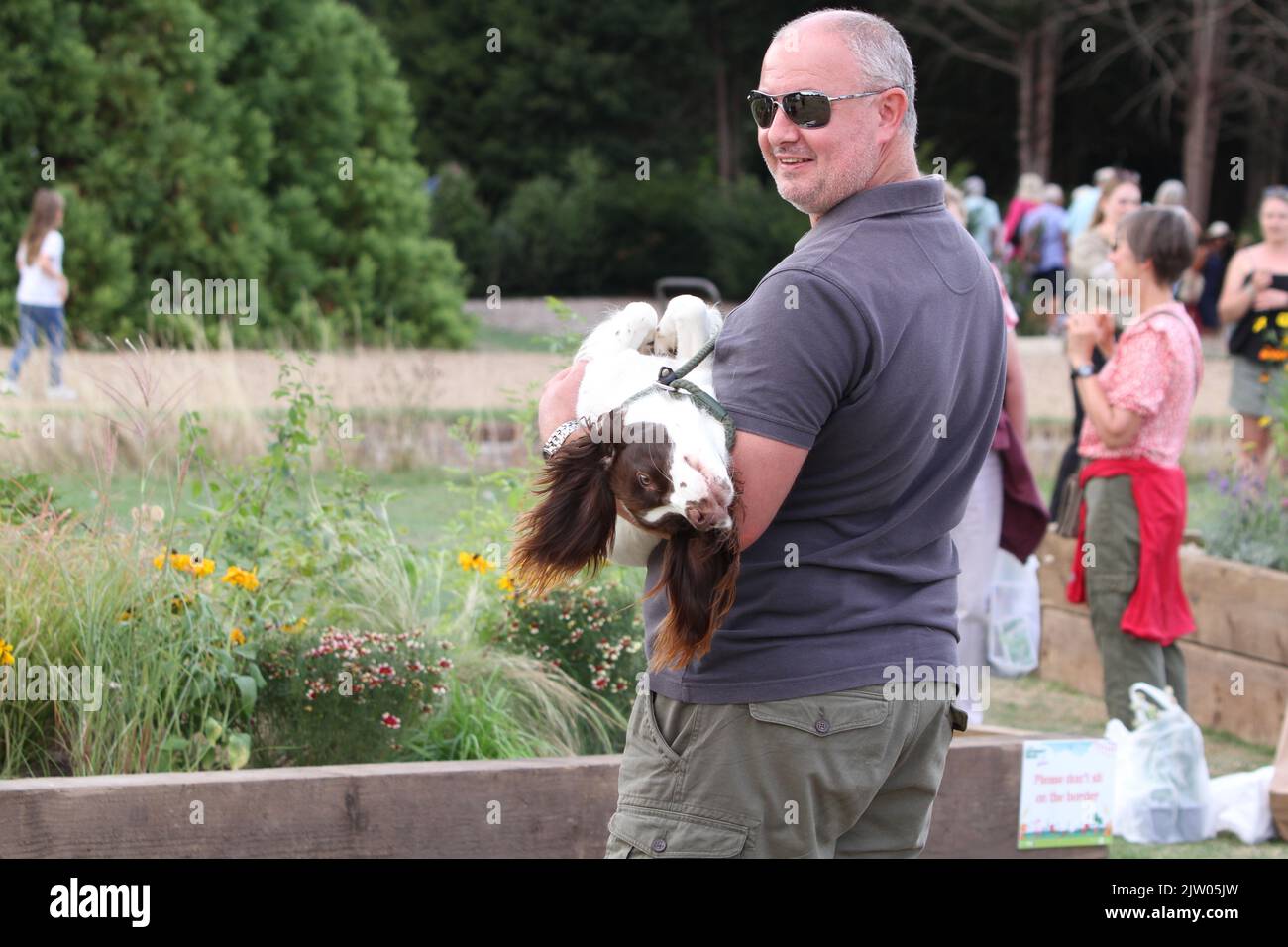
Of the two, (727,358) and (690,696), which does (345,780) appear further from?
(727,358)

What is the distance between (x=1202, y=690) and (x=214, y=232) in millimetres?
11716

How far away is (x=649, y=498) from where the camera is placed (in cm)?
249

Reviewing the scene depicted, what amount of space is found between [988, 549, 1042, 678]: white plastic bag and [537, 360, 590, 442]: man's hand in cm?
512

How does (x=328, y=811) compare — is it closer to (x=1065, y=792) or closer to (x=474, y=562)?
(x=474, y=562)

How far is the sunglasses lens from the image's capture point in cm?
268

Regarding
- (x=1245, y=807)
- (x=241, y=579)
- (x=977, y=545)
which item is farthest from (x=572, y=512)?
(x=977, y=545)

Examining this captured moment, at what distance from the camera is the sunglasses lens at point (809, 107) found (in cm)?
268

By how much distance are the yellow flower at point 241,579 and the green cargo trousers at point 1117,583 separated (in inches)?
121

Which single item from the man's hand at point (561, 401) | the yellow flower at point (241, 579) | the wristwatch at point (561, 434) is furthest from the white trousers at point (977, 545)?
the wristwatch at point (561, 434)

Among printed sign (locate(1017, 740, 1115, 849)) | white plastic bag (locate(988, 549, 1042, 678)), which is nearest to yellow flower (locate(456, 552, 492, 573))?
printed sign (locate(1017, 740, 1115, 849))

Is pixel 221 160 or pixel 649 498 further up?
pixel 221 160

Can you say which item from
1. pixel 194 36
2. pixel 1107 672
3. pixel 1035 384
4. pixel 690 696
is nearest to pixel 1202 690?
pixel 1107 672

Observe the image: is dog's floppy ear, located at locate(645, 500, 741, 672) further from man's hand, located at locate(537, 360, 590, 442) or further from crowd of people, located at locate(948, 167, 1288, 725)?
crowd of people, located at locate(948, 167, 1288, 725)

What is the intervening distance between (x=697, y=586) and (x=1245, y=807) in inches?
143
